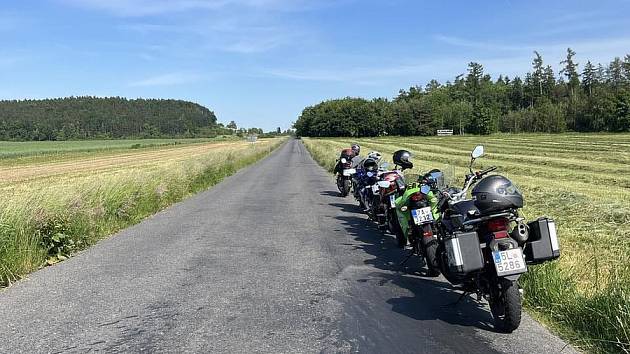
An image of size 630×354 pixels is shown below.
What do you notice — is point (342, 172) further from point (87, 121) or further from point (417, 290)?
point (87, 121)

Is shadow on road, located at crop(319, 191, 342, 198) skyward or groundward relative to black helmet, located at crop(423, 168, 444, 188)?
groundward

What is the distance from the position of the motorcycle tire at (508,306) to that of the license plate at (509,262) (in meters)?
0.13

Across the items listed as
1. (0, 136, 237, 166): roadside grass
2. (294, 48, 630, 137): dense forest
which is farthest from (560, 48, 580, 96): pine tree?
(0, 136, 237, 166): roadside grass

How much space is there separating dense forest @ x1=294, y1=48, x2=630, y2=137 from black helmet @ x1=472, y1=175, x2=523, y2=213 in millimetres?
86656

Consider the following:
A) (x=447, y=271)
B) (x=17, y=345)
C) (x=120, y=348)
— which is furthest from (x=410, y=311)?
(x=17, y=345)

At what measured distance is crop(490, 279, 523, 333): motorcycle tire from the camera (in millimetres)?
4332

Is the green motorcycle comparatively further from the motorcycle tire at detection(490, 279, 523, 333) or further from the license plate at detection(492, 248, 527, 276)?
the license plate at detection(492, 248, 527, 276)

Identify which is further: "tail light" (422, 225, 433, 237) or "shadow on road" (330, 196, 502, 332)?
"tail light" (422, 225, 433, 237)

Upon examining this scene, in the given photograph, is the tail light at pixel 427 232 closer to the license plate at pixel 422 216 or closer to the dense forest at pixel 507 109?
the license plate at pixel 422 216

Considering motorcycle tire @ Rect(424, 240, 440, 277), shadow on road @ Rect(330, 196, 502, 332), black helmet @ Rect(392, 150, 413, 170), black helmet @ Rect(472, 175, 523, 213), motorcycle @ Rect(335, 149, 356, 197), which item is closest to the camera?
black helmet @ Rect(472, 175, 523, 213)

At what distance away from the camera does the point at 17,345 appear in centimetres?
425

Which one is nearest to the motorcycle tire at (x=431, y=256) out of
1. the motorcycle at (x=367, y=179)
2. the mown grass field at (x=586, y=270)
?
the mown grass field at (x=586, y=270)

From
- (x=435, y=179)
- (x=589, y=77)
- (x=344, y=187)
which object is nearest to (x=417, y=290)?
(x=435, y=179)

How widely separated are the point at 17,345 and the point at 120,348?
91 cm
